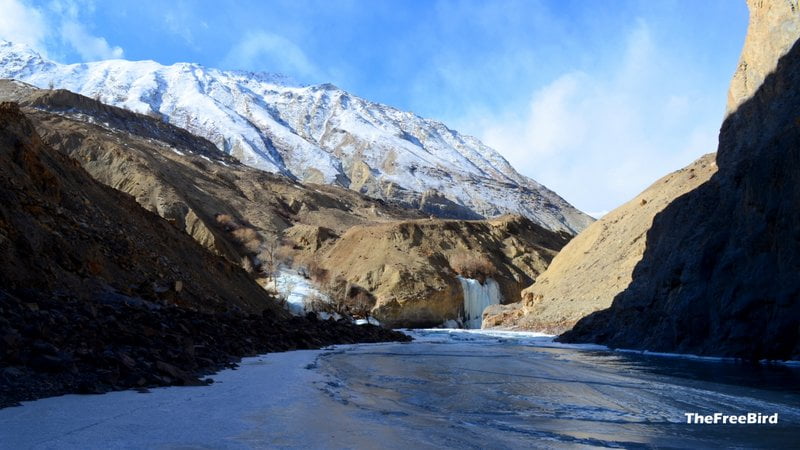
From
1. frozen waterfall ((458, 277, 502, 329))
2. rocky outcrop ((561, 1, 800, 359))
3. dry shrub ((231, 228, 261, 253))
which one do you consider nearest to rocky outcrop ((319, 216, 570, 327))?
frozen waterfall ((458, 277, 502, 329))

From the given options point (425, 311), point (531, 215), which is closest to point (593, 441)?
point (425, 311)

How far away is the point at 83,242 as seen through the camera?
16312 millimetres

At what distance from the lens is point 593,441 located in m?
5.88

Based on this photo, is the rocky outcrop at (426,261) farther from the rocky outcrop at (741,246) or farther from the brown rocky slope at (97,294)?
the rocky outcrop at (741,246)

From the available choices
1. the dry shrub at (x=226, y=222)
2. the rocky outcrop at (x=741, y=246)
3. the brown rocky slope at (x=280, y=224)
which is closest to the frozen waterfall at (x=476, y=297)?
the brown rocky slope at (x=280, y=224)

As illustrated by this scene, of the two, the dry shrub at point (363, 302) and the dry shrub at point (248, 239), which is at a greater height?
the dry shrub at point (248, 239)

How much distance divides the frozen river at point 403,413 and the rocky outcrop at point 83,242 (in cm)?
496

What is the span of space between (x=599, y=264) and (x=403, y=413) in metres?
37.1

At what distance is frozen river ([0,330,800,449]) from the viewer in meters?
5.10

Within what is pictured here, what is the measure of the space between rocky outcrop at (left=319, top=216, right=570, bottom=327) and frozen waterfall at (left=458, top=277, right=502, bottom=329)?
0.90 metres

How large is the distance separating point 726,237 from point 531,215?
13036 centimetres

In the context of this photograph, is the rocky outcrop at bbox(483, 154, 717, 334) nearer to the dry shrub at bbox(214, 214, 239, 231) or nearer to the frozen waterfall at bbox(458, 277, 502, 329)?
the frozen waterfall at bbox(458, 277, 502, 329)

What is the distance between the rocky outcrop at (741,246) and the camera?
58.0ft

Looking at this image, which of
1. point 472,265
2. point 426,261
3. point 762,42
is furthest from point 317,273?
point 762,42
